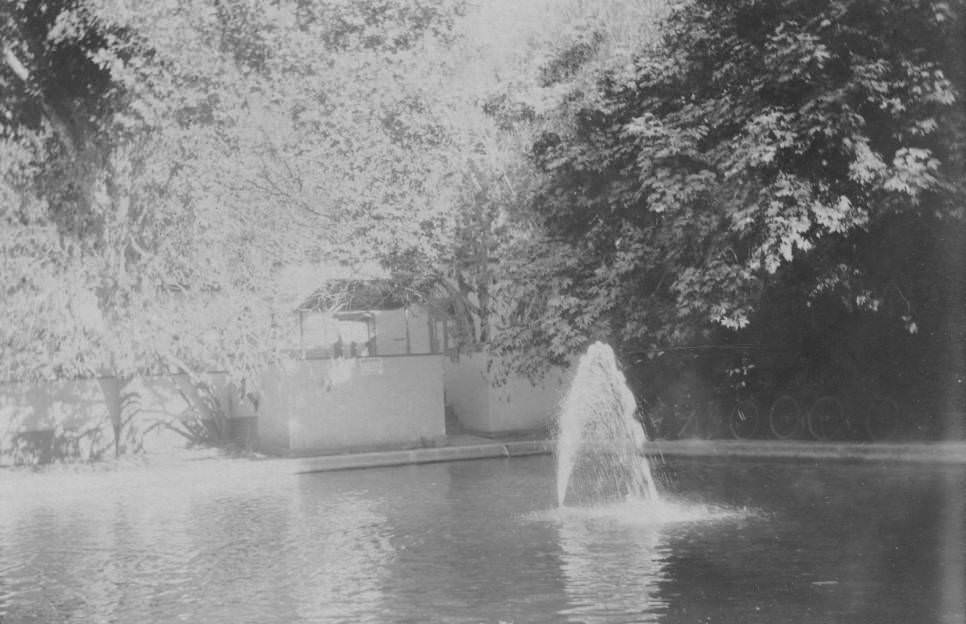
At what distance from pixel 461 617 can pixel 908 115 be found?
13.8 metres

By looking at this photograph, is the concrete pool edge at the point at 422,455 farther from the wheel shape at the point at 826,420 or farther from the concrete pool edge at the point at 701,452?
the wheel shape at the point at 826,420

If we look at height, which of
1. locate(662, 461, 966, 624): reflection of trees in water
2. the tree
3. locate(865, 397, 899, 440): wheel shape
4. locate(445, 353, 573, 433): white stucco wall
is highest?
the tree

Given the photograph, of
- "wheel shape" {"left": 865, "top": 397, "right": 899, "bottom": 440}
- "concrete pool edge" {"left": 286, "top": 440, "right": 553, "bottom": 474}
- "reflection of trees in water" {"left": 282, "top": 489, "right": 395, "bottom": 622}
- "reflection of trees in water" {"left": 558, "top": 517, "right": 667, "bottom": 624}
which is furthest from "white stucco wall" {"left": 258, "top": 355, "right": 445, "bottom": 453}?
"reflection of trees in water" {"left": 558, "top": 517, "right": 667, "bottom": 624}

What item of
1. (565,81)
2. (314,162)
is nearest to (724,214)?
(565,81)

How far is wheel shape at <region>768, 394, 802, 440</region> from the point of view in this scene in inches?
957

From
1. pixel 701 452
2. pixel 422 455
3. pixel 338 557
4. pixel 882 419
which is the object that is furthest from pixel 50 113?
pixel 882 419

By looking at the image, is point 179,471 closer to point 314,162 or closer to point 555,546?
point 314,162

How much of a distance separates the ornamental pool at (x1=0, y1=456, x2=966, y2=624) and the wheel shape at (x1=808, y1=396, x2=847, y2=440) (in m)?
2.96

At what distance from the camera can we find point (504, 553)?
12.3 m

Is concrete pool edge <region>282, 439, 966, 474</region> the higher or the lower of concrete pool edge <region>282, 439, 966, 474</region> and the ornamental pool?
the higher

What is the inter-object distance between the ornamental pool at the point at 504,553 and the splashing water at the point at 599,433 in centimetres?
94

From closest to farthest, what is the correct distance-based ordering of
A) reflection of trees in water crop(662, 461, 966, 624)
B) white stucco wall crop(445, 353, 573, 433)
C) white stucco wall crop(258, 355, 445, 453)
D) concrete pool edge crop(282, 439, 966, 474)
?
reflection of trees in water crop(662, 461, 966, 624) → concrete pool edge crop(282, 439, 966, 474) → white stucco wall crop(258, 355, 445, 453) → white stucco wall crop(445, 353, 573, 433)

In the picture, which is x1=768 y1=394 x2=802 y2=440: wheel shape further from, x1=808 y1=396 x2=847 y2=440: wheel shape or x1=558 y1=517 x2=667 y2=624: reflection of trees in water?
x1=558 y1=517 x2=667 y2=624: reflection of trees in water

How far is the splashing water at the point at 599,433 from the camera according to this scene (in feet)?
66.1
